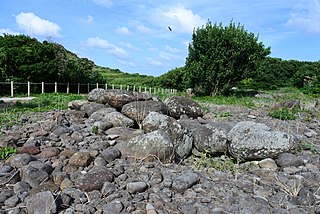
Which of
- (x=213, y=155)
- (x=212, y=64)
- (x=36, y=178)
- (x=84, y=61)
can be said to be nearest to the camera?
(x=36, y=178)

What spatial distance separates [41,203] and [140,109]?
419cm

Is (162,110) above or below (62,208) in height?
above

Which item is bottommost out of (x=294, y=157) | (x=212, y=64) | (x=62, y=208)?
(x=62, y=208)

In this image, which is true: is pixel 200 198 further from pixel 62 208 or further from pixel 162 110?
pixel 162 110

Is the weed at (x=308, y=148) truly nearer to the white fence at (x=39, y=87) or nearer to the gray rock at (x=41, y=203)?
the gray rock at (x=41, y=203)

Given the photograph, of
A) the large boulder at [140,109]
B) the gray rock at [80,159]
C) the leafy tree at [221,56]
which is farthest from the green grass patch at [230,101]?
the gray rock at [80,159]

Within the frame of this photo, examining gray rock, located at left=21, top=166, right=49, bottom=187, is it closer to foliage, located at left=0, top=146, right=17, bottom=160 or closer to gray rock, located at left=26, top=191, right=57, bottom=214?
gray rock, located at left=26, top=191, right=57, bottom=214

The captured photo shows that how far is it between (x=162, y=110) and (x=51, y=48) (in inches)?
768

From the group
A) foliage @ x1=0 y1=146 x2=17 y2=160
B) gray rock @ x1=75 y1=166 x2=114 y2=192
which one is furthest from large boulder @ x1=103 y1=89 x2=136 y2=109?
gray rock @ x1=75 y1=166 x2=114 y2=192

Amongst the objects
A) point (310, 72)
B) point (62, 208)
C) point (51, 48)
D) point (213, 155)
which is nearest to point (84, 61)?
point (51, 48)

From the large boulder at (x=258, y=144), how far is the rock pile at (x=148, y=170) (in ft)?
0.06

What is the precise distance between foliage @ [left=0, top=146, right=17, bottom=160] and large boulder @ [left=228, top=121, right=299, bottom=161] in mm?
3859

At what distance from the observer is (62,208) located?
11.7 feet

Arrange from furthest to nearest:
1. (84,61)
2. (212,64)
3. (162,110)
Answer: (84,61), (212,64), (162,110)
